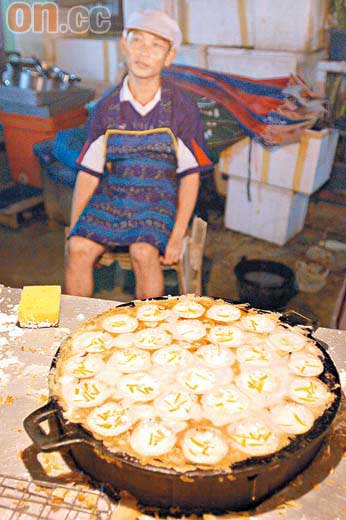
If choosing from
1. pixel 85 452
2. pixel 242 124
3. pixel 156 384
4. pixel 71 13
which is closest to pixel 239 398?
pixel 156 384

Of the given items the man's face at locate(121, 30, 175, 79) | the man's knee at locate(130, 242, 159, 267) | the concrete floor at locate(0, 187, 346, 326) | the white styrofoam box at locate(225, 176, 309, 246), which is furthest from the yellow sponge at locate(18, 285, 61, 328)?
the white styrofoam box at locate(225, 176, 309, 246)

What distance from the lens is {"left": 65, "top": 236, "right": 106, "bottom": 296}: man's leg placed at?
343 cm

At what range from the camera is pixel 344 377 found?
1712mm

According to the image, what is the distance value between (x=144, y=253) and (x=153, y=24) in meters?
1.49

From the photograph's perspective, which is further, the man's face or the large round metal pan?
the man's face

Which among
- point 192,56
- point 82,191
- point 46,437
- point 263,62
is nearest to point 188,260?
point 82,191

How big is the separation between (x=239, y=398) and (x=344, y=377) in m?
0.52

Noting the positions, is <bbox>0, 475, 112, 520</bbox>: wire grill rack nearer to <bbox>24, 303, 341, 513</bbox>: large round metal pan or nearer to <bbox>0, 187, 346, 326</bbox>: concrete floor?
<bbox>24, 303, 341, 513</bbox>: large round metal pan

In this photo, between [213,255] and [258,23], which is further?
[213,255]

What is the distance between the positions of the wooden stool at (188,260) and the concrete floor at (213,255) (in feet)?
1.69

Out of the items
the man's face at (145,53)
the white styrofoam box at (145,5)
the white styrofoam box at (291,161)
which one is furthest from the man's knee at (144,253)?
the white styrofoam box at (145,5)

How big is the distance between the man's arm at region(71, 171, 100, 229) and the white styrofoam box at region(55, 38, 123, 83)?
83cm

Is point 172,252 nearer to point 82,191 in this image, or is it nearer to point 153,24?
point 82,191

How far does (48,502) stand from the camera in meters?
1.26
